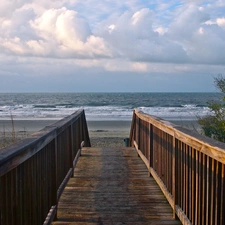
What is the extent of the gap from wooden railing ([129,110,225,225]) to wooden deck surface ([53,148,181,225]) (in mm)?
263

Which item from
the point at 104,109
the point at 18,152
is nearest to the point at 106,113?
the point at 104,109

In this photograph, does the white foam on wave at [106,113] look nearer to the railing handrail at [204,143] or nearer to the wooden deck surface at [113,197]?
the wooden deck surface at [113,197]

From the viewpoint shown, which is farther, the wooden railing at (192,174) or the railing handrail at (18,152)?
the wooden railing at (192,174)

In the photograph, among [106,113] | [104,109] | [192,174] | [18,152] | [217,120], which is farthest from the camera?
[104,109]

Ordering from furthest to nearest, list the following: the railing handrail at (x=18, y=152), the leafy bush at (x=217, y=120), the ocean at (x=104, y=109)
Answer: the ocean at (x=104, y=109) → the leafy bush at (x=217, y=120) → the railing handrail at (x=18, y=152)

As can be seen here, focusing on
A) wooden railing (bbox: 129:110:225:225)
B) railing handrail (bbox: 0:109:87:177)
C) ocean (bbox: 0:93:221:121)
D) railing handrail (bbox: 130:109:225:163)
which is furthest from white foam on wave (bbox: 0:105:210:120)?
railing handrail (bbox: 0:109:87:177)

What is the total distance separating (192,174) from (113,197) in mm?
1863

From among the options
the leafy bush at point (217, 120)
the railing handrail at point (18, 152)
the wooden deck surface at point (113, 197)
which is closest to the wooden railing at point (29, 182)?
the railing handrail at point (18, 152)

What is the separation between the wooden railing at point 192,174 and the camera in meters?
2.38

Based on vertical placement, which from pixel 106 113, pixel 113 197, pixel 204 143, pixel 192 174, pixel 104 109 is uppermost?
pixel 204 143

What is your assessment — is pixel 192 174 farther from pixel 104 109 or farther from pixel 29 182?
pixel 104 109

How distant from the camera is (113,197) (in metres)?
4.70

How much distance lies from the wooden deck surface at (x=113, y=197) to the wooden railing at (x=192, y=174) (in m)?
0.26

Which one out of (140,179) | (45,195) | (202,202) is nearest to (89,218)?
(45,195)
